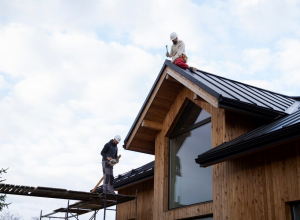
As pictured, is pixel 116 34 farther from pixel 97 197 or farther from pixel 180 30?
pixel 97 197

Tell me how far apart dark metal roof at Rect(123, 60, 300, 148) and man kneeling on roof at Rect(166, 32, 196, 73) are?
230 millimetres

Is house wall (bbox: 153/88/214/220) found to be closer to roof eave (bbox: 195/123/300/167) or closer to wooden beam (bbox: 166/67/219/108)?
wooden beam (bbox: 166/67/219/108)

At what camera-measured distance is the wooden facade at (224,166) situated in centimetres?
775

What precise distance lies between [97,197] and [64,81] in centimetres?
811

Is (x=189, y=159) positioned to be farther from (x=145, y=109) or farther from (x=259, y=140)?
(x=259, y=140)

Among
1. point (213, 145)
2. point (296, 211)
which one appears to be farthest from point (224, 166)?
point (296, 211)

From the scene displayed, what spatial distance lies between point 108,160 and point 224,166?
479cm

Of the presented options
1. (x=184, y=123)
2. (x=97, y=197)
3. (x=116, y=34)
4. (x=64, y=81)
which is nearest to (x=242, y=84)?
(x=184, y=123)

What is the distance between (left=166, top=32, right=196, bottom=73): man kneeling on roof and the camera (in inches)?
439

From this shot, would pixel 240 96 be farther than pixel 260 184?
Yes

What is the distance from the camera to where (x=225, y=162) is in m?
9.09

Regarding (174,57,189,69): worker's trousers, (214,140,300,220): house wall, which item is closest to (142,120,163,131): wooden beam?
(174,57,189,69): worker's trousers

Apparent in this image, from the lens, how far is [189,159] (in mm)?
10688

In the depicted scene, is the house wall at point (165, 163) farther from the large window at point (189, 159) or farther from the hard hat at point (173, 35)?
the hard hat at point (173, 35)
